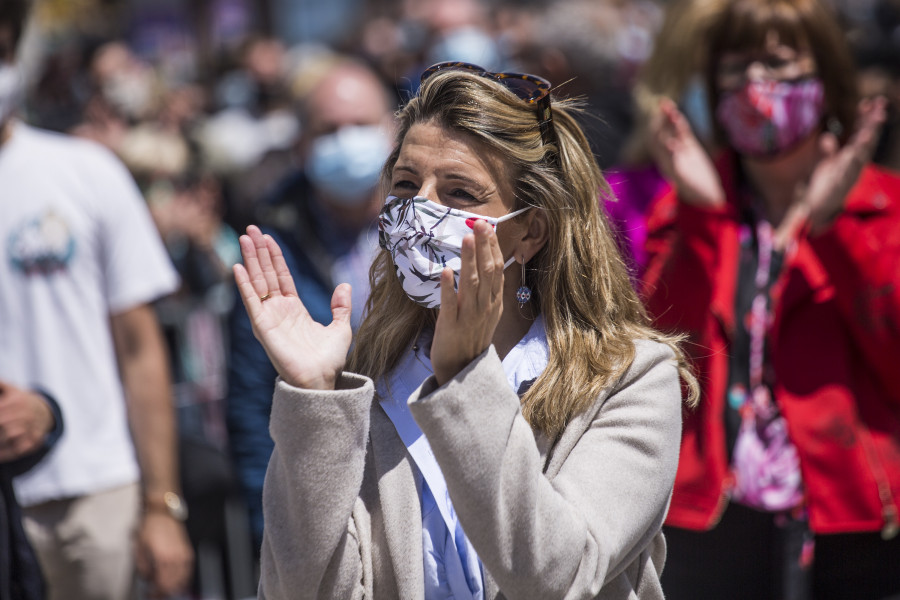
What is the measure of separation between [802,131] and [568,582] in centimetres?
191

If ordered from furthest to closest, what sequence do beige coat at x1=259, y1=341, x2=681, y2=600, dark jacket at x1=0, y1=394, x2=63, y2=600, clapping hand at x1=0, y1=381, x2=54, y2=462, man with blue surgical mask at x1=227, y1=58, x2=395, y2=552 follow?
man with blue surgical mask at x1=227, y1=58, x2=395, y2=552 < clapping hand at x1=0, y1=381, x2=54, y2=462 < dark jacket at x1=0, y1=394, x2=63, y2=600 < beige coat at x1=259, y1=341, x2=681, y2=600

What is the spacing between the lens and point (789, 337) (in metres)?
3.06

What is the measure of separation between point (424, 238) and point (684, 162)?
1.39 metres

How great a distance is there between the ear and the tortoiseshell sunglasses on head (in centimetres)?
17

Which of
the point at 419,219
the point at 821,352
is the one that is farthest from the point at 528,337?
the point at 821,352

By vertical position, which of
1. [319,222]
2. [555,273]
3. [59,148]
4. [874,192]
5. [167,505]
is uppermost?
[59,148]

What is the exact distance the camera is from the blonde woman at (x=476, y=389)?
1908 millimetres

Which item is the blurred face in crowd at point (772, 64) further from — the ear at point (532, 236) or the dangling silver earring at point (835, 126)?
the ear at point (532, 236)

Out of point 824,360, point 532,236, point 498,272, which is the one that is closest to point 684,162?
point 824,360

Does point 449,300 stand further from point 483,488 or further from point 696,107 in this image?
point 696,107

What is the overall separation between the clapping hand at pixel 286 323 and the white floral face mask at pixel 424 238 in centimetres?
16

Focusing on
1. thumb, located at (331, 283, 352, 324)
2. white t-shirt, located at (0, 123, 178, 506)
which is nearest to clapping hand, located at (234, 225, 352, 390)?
thumb, located at (331, 283, 352, 324)

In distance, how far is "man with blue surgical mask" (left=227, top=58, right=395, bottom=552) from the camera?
12.2ft

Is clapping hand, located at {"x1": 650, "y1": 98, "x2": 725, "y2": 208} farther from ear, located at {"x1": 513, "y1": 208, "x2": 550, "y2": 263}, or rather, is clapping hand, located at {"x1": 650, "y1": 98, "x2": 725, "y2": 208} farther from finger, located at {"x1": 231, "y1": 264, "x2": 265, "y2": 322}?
finger, located at {"x1": 231, "y1": 264, "x2": 265, "y2": 322}
